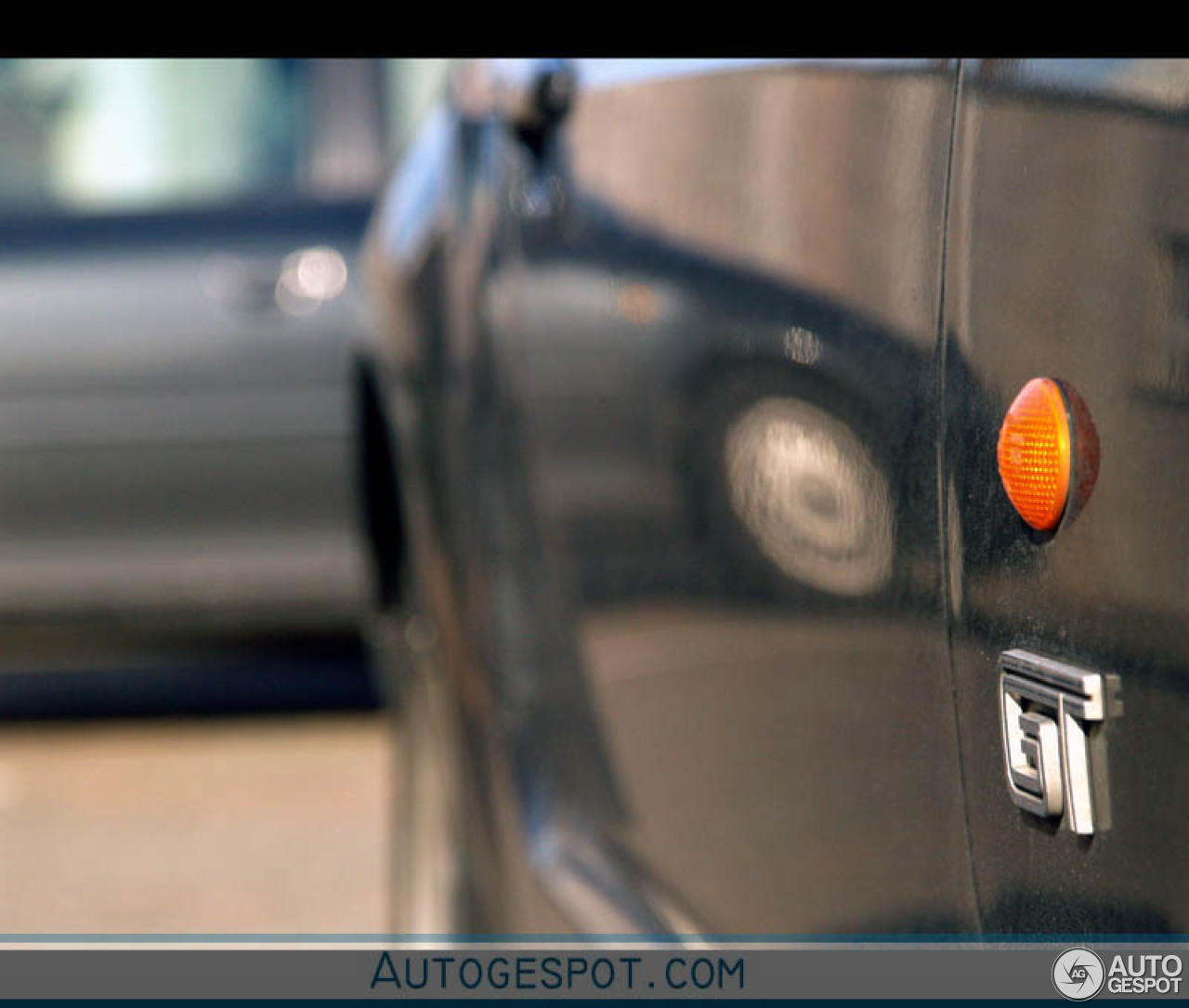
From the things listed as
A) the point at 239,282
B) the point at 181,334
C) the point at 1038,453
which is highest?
the point at 1038,453

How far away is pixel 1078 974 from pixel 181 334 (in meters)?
3.88

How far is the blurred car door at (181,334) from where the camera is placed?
472cm

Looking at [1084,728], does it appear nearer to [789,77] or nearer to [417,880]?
[789,77]

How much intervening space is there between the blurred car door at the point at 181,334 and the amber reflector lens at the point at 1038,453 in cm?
361

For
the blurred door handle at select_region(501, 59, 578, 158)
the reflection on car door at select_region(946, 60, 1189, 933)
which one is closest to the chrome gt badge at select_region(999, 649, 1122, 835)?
the reflection on car door at select_region(946, 60, 1189, 933)

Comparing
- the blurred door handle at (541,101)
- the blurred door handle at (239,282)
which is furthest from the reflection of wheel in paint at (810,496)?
the blurred door handle at (239,282)

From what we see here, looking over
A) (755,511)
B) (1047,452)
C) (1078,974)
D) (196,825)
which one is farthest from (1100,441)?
(196,825)

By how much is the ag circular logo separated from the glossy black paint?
0.02 meters

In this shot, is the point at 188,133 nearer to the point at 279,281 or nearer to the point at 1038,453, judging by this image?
the point at 279,281

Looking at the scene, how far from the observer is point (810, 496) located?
147 centimetres

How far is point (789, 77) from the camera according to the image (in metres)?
1.48

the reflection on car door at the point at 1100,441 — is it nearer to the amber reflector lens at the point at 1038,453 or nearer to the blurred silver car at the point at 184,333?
the amber reflector lens at the point at 1038,453

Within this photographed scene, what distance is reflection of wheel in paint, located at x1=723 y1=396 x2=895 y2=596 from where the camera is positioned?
1356mm
